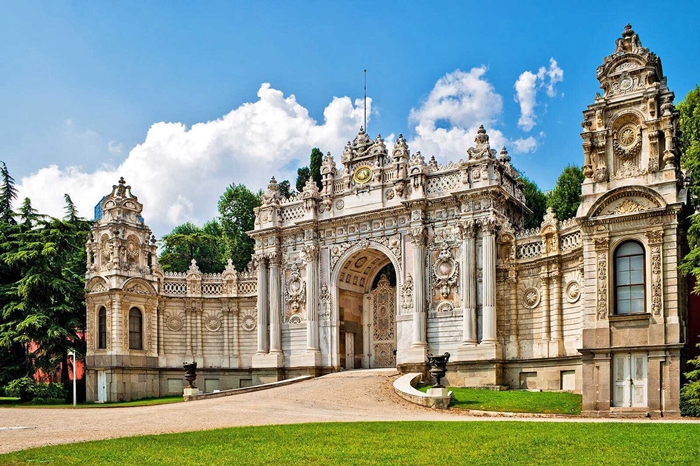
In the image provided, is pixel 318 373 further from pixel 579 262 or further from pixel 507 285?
pixel 579 262

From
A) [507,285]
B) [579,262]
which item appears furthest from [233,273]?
[579,262]

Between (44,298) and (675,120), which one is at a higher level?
(675,120)

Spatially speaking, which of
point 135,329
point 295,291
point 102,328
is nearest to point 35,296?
point 102,328

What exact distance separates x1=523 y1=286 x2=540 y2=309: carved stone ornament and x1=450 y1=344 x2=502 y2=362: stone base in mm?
2060

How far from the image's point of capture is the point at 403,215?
3675cm

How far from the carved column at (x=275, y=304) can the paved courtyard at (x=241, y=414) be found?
173 inches

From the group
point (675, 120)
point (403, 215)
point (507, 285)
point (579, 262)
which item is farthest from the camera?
point (403, 215)

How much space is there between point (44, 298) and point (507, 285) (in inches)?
886

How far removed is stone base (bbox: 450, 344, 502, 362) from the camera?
32.6 m

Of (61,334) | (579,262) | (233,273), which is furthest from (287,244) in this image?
(579,262)

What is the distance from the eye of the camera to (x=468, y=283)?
34.1 metres

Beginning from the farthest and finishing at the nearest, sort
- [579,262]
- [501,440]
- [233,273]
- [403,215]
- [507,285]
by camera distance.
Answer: [233,273] → [403,215] → [507,285] → [579,262] → [501,440]

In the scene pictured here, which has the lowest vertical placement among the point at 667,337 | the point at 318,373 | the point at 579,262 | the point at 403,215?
the point at 318,373

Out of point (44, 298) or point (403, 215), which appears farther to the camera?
point (44, 298)
